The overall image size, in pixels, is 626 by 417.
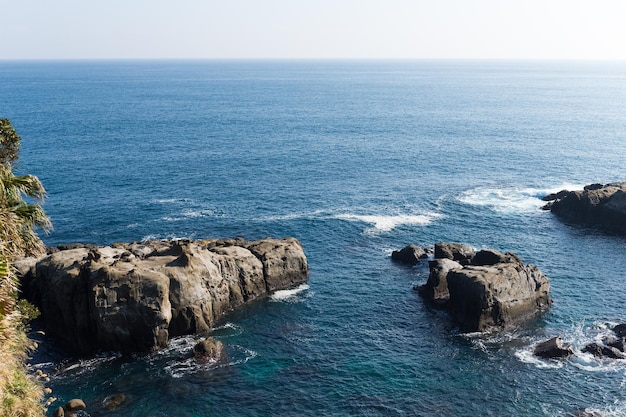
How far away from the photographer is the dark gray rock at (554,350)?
58.0m

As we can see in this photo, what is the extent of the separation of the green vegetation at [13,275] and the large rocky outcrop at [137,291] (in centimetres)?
2539

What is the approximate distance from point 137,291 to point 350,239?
40.1m

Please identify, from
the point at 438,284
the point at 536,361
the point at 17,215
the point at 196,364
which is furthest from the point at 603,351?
the point at 17,215

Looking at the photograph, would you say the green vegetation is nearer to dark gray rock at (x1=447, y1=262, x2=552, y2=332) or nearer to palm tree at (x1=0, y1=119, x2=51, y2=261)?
palm tree at (x1=0, y1=119, x2=51, y2=261)

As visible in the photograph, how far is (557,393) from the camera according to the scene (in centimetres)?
5228

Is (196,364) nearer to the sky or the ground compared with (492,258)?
nearer to the ground

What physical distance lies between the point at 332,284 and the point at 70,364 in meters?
34.2

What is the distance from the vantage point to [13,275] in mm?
25656

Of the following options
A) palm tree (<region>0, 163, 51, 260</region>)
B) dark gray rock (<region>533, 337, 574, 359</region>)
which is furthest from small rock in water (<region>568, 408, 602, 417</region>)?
palm tree (<region>0, 163, 51, 260</region>)

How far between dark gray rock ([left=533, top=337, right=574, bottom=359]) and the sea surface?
0.98m

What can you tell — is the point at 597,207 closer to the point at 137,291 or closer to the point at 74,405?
the point at 137,291

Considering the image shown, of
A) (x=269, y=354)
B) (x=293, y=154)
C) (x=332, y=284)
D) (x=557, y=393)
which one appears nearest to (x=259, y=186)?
(x=293, y=154)

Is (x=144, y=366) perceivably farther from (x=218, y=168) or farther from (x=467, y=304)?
(x=218, y=168)

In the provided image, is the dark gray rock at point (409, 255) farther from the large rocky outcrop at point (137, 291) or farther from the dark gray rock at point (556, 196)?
the dark gray rock at point (556, 196)
